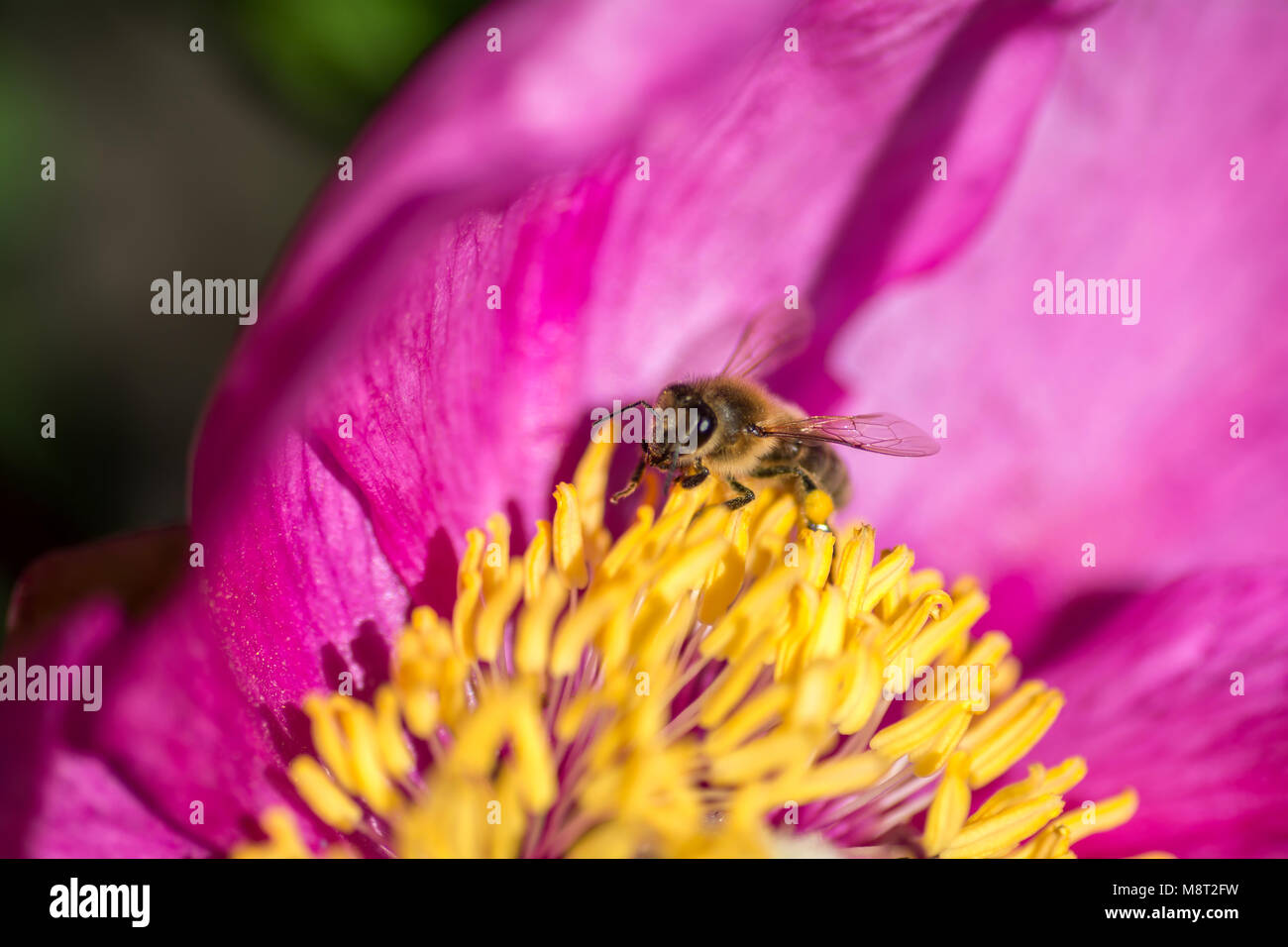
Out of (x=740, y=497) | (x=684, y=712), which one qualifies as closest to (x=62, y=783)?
(x=684, y=712)

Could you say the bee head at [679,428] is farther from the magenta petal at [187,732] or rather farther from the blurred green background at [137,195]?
the blurred green background at [137,195]

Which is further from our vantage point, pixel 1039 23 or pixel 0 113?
pixel 0 113

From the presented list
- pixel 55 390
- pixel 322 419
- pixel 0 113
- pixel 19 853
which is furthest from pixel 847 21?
pixel 55 390

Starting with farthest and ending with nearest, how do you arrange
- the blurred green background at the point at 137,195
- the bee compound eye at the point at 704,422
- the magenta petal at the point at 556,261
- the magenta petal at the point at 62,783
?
the blurred green background at the point at 137,195 → the bee compound eye at the point at 704,422 → the magenta petal at the point at 62,783 → the magenta petal at the point at 556,261

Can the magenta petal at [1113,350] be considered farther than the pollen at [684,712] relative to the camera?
Yes

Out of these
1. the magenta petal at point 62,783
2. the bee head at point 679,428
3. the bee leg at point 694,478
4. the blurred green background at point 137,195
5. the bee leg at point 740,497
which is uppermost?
the blurred green background at point 137,195

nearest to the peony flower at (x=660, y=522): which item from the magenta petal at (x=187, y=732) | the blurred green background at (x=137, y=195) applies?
the magenta petal at (x=187, y=732)
